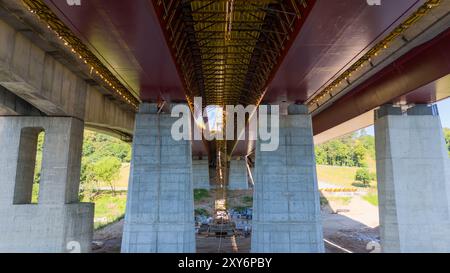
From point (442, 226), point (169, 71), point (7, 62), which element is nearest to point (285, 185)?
point (442, 226)

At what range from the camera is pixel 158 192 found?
65.2ft

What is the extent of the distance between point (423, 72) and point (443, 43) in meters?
2.12

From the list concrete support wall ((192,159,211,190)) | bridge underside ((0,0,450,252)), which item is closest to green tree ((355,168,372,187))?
concrete support wall ((192,159,211,190))

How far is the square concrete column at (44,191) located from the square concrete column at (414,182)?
60.9ft

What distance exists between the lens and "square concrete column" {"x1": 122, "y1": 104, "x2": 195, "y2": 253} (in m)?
19.4

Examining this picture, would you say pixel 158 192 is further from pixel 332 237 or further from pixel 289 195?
pixel 332 237

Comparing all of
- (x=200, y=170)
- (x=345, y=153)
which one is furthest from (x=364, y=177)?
(x=200, y=170)

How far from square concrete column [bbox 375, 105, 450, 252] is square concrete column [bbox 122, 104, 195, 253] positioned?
1184 centimetres

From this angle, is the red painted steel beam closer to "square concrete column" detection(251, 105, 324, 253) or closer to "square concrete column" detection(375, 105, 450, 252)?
"square concrete column" detection(375, 105, 450, 252)

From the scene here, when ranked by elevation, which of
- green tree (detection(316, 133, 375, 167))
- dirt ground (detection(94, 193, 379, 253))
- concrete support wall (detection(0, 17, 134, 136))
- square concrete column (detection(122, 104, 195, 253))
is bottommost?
dirt ground (detection(94, 193, 379, 253))

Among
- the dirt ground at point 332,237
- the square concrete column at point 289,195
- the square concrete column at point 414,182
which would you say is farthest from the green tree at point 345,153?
the square concrete column at point 289,195

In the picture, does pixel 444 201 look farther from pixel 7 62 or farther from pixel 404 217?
pixel 7 62

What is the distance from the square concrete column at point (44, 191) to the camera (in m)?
19.0

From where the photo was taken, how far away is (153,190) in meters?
19.9
